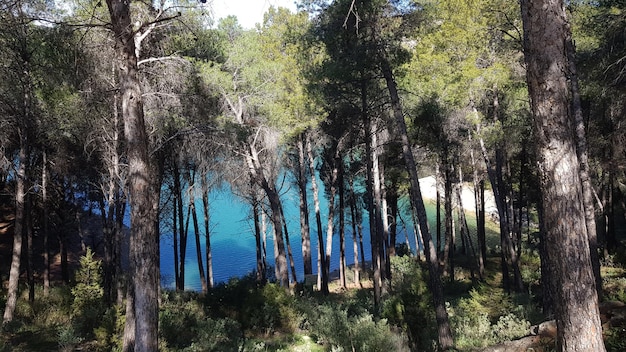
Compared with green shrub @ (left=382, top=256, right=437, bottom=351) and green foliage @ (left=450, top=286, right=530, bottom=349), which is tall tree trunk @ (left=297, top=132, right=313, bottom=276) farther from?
green shrub @ (left=382, top=256, right=437, bottom=351)

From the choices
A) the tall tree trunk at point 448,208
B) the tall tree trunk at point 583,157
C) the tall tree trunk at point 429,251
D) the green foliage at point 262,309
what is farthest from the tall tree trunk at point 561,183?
the tall tree trunk at point 448,208

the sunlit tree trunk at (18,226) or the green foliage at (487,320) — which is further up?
the sunlit tree trunk at (18,226)

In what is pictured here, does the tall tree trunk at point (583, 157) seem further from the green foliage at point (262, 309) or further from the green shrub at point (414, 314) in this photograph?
the green foliage at point (262, 309)

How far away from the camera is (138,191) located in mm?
→ 4719

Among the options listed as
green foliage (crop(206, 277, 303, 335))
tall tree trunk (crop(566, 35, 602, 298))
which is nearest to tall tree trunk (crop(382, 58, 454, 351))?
tall tree trunk (crop(566, 35, 602, 298))

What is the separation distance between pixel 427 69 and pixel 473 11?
3.41 metres

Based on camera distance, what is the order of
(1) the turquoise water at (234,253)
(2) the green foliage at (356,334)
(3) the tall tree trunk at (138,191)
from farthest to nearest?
1. (1) the turquoise water at (234,253)
2. (2) the green foliage at (356,334)
3. (3) the tall tree trunk at (138,191)

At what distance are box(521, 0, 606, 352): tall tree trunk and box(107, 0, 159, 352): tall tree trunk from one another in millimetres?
4414

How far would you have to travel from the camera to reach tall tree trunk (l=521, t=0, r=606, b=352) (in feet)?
12.5

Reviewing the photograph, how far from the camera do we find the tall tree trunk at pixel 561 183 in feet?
12.5

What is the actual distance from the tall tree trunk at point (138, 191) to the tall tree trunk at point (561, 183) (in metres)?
4.41

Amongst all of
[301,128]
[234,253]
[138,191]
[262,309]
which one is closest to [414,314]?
[262,309]

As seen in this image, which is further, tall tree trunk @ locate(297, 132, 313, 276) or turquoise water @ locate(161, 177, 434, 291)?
turquoise water @ locate(161, 177, 434, 291)

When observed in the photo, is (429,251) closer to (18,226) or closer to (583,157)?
(583,157)
